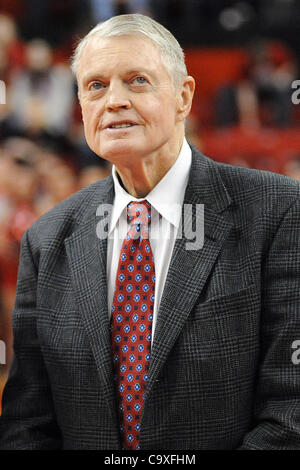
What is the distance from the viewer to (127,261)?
86cm

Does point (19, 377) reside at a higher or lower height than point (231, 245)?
lower

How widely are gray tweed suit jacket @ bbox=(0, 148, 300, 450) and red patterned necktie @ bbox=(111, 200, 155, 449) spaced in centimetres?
2

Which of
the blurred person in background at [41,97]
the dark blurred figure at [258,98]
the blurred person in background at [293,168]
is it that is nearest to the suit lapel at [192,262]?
the blurred person in background at [293,168]

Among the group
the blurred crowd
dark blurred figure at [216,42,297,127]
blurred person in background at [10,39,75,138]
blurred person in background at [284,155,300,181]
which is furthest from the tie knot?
dark blurred figure at [216,42,297,127]

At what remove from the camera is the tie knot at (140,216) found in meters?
0.87

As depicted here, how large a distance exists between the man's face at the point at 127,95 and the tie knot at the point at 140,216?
76 mm

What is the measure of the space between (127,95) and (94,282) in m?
0.24

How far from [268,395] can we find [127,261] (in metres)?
0.24

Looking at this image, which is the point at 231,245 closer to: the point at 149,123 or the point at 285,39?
the point at 149,123

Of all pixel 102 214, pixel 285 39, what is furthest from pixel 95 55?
pixel 285 39

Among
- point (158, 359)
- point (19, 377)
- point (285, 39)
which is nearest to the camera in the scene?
point (158, 359)

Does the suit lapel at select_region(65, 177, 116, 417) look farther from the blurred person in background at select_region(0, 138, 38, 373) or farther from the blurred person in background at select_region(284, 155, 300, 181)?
Result: the blurred person in background at select_region(284, 155, 300, 181)

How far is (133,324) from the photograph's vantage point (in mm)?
840

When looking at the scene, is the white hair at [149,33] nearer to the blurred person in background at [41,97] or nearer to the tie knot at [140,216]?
the tie knot at [140,216]
